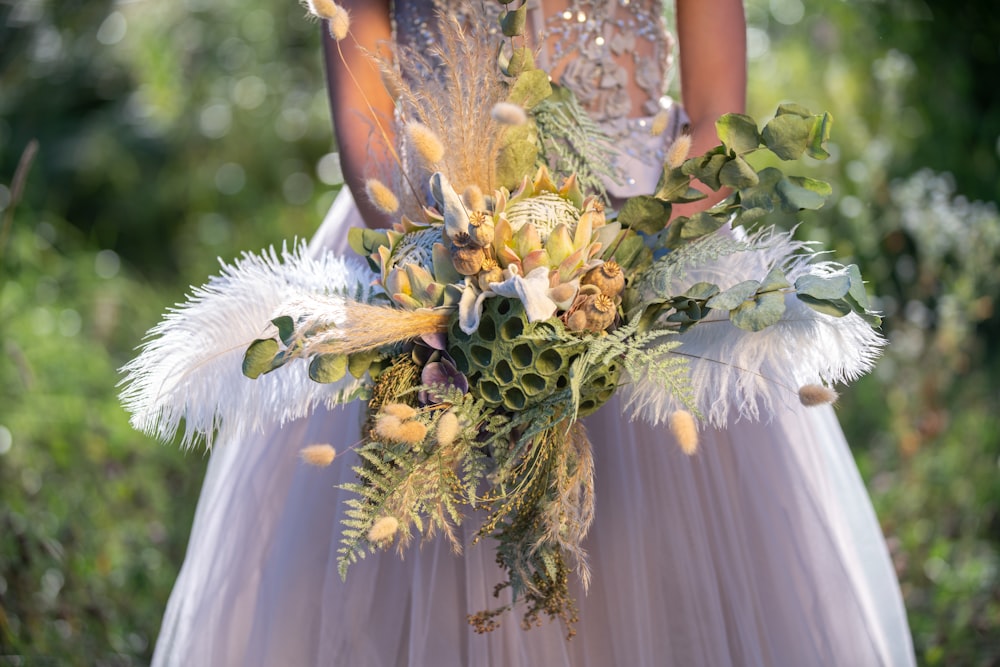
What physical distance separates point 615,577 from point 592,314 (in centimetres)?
45

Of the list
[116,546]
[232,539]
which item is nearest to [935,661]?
[232,539]

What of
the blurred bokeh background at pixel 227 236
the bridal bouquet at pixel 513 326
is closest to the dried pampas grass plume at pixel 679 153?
the bridal bouquet at pixel 513 326

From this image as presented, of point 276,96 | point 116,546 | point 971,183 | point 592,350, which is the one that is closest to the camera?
point 592,350

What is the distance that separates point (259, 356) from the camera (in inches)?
41.3

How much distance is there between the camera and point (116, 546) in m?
2.90

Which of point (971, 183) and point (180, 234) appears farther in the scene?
point (180, 234)

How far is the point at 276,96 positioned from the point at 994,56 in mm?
4508

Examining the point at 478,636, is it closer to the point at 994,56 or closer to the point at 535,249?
the point at 535,249

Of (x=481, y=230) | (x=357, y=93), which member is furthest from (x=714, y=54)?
(x=481, y=230)

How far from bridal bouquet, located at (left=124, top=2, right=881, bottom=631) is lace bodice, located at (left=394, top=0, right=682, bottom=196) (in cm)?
33

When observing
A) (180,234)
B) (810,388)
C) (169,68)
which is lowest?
(810,388)

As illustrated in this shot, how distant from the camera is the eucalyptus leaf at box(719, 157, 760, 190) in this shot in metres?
1.04

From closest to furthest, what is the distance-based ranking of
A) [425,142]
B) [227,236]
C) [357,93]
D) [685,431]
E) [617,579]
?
[685,431] → [425,142] → [617,579] → [357,93] → [227,236]

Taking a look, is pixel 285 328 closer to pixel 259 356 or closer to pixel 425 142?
pixel 259 356
